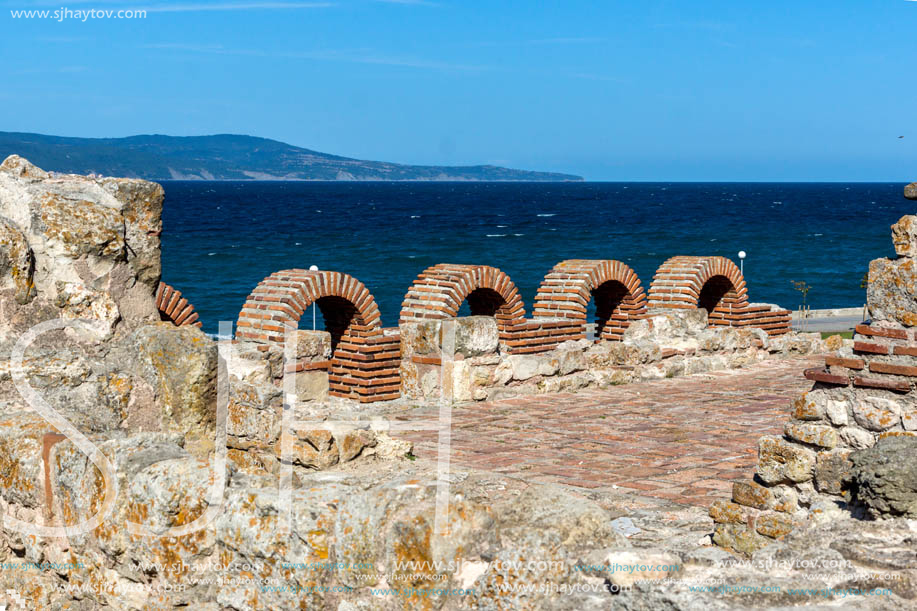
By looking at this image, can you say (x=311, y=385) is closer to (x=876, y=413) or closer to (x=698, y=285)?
(x=698, y=285)

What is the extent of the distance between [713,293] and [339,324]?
5.53 metres

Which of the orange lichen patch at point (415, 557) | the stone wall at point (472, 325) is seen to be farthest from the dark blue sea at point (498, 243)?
the orange lichen patch at point (415, 557)

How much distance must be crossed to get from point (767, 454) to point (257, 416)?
3488 mm

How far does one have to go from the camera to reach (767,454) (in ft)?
17.0

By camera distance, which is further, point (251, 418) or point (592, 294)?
point (592, 294)

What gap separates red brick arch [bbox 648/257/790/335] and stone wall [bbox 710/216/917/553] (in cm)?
761

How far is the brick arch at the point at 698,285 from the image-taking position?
1276 centimetres

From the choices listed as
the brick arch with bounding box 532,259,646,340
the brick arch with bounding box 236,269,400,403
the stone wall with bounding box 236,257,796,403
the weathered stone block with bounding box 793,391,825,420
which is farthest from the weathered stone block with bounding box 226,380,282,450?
the brick arch with bounding box 532,259,646,340

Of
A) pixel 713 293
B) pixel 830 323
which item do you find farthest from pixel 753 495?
pixel 830 323

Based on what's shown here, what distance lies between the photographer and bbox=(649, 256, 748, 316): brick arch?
12.8m

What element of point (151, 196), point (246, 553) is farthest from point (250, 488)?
point (151, 196)

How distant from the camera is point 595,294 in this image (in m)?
13.0

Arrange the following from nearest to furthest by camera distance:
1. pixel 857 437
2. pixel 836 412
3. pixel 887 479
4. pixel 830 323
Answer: pixel 887 479, pixel 857 437, pixel 836 412, pixel 830 323

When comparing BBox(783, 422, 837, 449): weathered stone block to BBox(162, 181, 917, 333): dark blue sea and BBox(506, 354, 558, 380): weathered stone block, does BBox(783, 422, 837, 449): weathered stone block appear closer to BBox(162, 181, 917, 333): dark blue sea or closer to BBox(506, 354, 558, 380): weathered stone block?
BBox(506, 354, 558, 380): weathered stone block
